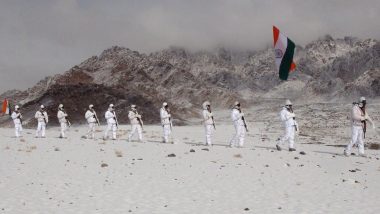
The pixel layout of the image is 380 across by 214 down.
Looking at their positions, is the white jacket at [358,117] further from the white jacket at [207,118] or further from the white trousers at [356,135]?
the white jacket at [207,118]

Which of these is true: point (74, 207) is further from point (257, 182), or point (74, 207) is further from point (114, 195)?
point (257, 182)

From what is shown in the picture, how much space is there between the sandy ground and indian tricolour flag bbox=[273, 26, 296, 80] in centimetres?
297

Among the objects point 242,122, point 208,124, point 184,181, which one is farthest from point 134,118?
point 184,181

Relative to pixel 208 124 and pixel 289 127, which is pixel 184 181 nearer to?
pixel 289 127

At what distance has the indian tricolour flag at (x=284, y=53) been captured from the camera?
54.7ft

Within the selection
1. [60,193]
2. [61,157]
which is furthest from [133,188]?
[61,157]

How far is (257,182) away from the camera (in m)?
12.1

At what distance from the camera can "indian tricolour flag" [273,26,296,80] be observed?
1667cm

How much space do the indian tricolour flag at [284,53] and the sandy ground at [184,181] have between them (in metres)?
2.97

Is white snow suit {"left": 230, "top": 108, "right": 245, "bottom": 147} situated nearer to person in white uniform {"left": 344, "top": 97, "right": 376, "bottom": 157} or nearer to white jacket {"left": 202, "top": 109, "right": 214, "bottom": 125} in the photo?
white jacket {"left": 202, "top": 109, "right": 214, "bottom": 125}

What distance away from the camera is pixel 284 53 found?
663 inches

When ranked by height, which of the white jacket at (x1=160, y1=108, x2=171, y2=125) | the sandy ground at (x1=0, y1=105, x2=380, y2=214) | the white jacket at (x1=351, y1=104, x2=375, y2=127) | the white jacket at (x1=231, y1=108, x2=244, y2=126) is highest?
the white jacket at (x1=160, y1=108, x2=171, y2=125)

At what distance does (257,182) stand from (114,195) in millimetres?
3698

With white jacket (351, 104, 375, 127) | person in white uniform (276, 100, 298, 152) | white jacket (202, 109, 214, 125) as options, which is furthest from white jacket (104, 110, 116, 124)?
white jacket (351, 104, 375, 127)
